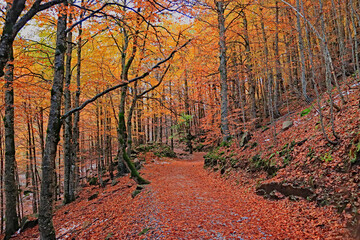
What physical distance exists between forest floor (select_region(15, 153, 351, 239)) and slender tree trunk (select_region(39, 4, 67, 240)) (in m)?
1.24

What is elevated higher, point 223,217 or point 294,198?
point 294,198

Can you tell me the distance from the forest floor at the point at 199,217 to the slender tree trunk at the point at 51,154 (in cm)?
124

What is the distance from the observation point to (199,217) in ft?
16.4

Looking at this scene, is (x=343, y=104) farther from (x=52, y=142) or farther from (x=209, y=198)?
(x=52, y=142)

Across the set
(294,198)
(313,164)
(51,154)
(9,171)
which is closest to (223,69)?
(313,164)

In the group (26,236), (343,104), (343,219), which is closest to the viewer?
(343,219)

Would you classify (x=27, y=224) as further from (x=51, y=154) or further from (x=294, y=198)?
(x=294, y=198)

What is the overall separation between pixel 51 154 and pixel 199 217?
13.8 feet

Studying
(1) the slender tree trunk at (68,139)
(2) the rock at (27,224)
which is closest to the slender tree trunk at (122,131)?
(1) the slender tree trunk at (68,139)

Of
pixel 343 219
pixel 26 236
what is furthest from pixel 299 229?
pixel 26 236

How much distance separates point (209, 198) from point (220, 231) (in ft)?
7.81

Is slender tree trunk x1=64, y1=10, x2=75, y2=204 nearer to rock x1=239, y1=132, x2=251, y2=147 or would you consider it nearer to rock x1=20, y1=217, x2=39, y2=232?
rock x1=20, y1=217, x2=39, y2=232

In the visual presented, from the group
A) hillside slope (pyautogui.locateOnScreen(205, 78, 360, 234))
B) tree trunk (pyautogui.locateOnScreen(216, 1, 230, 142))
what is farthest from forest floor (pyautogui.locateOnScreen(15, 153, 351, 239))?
tree trunk (pyautogui.locateOnScreen(216, 1, 230, 142))

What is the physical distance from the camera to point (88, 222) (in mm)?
6590
